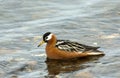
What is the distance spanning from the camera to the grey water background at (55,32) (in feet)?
41.1

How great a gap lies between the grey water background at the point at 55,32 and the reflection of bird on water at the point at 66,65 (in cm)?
3

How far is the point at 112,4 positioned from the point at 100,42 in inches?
212

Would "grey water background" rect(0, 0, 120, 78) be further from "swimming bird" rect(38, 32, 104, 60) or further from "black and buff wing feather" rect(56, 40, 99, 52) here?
"black and buff wing feather" rect(56, 40, 99, 52)

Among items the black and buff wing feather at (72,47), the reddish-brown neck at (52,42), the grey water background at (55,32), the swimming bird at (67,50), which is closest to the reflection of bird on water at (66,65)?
the grey water background at (55,32)

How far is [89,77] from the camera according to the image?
469 inches

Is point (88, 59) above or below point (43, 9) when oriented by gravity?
below

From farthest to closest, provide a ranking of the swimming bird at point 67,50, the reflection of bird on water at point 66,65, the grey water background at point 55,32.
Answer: the swimming bird at point 67,50
the reflection of bird on water at point 66,65
the grey water background at point 55,32

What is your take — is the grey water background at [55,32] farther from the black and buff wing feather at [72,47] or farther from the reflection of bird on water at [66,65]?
the black and buff wing feather at [72,47]

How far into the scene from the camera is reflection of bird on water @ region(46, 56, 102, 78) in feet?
41.6

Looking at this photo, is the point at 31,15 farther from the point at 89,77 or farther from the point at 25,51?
the point at 89,77

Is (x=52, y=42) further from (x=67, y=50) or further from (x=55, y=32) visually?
(x=55, y=32)

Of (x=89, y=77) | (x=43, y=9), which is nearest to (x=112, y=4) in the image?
(x=43, y=9)

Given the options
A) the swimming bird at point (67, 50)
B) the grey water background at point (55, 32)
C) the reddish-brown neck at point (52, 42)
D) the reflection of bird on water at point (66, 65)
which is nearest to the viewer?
the grey water background at point (55, 32)

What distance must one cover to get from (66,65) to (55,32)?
3.25 metres
